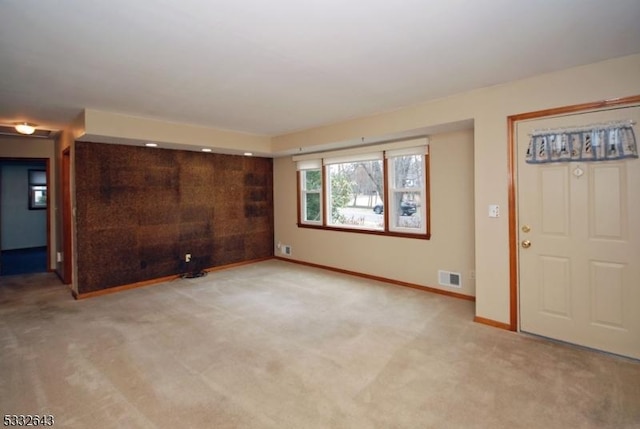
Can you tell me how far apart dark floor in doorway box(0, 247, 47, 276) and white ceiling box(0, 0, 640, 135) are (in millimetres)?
3944

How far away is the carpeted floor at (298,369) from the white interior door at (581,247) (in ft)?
0.76

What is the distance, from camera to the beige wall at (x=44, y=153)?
18.0ft

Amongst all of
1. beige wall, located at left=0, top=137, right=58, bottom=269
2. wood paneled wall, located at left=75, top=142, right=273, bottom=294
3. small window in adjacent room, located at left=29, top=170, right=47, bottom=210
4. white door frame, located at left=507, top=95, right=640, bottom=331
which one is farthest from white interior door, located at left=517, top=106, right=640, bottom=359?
small window in adjacent room, located at left=29, top=170, right=47, bottom=210

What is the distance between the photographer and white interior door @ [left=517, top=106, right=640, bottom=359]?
2.60 meters

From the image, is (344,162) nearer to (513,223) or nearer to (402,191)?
(402,191)

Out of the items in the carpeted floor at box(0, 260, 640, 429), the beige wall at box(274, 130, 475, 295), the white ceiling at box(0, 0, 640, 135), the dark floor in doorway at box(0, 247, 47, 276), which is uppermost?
the white ceiling at box(0, 0, 640, 135)

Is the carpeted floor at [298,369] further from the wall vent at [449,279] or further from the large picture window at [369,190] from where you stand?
the large picture window at [369,190]

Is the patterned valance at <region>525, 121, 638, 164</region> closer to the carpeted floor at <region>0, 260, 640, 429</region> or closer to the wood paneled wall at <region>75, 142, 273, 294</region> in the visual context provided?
the carpeted floor at <region>0, 260, 640, 429</region>

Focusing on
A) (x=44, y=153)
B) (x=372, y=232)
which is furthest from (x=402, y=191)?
(x=44, y=153)

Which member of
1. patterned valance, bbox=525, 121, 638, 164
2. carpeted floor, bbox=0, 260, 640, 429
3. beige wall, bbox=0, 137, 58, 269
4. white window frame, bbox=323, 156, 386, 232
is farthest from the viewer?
beige wall, bbox=0, 137, 58, 269

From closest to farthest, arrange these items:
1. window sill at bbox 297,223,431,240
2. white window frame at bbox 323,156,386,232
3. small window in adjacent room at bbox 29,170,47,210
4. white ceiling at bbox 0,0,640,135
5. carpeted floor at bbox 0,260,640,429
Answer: white ceiling at bbox 0,0,640,135 → carpeted floor at bbox 0,260,640,429 → window sill at bbox 297,223,431,240 → white window frame at bbox 323,156,386,232 → small window in adjacent room at bbox 29,170,47,210

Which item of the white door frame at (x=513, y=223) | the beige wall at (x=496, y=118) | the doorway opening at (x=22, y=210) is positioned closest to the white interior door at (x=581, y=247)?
the white door frame at (x=513, y=223)

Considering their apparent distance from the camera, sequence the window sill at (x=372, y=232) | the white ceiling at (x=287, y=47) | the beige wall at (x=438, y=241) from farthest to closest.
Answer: the window sill at (x=372, y=232) → the beige wall at (x=438, y=241) → the white ceiling at (x=287, y=47)

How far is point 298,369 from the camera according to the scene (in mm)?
2502
